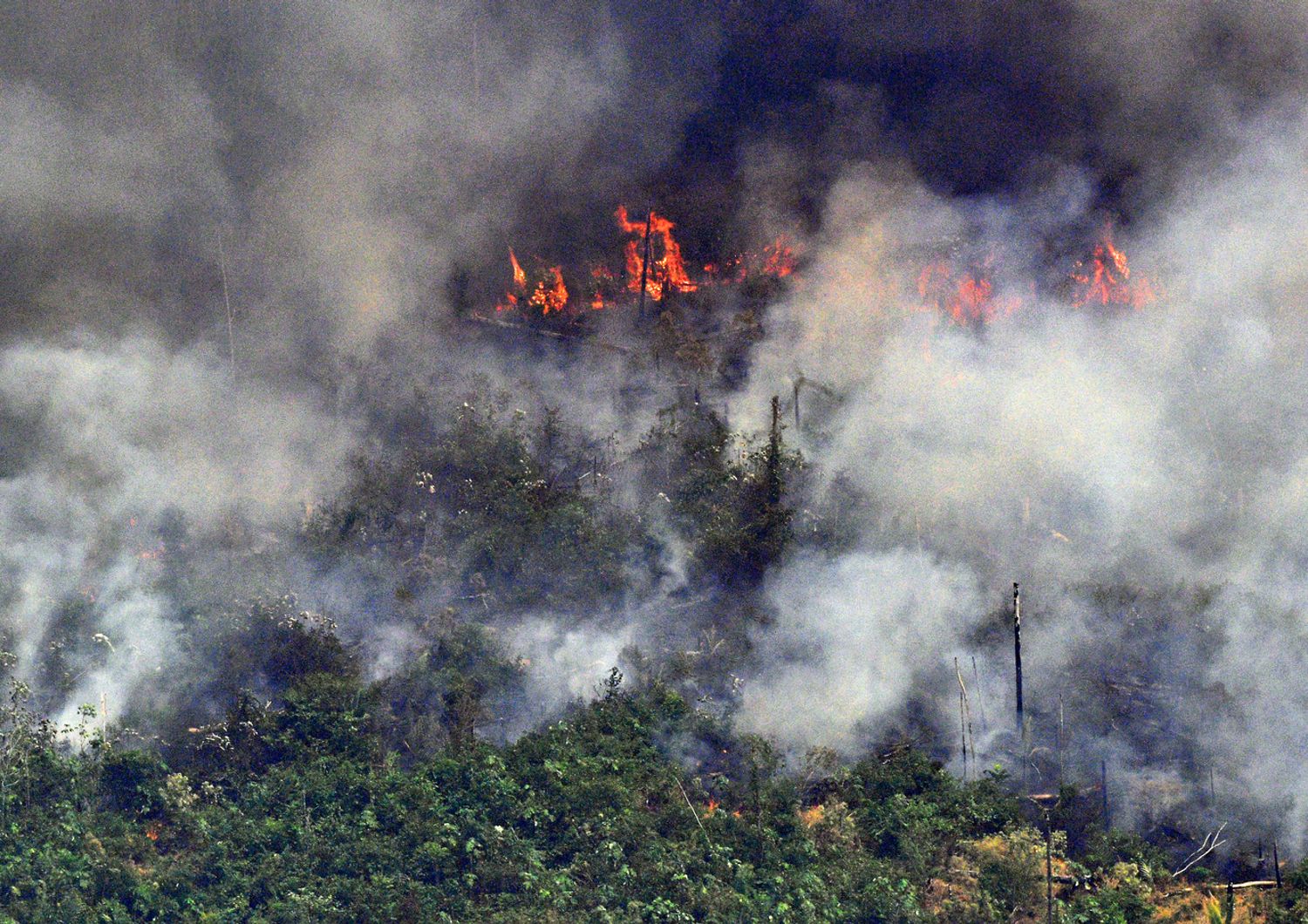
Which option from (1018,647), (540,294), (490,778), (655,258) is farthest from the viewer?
(655,258)

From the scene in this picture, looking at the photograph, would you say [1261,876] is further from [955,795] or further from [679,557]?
[679,557]

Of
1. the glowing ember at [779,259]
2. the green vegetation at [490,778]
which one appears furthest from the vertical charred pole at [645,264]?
the green vegetation at [490,778]

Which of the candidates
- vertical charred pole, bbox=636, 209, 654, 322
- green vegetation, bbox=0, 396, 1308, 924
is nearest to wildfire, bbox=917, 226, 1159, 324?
green vegetation, bbox=0, 396, 1308, 924

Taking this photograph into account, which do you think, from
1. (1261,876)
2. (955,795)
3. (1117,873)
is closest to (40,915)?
(955,795)

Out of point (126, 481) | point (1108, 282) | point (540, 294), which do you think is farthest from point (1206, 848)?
point (126, 481)

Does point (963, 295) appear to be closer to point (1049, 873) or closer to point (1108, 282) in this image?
point (1108, 282)

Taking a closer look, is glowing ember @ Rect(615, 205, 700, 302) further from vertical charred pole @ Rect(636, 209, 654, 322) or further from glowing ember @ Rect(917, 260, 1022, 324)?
glowing ember @ Rect(917, 260, 1022, 324)
